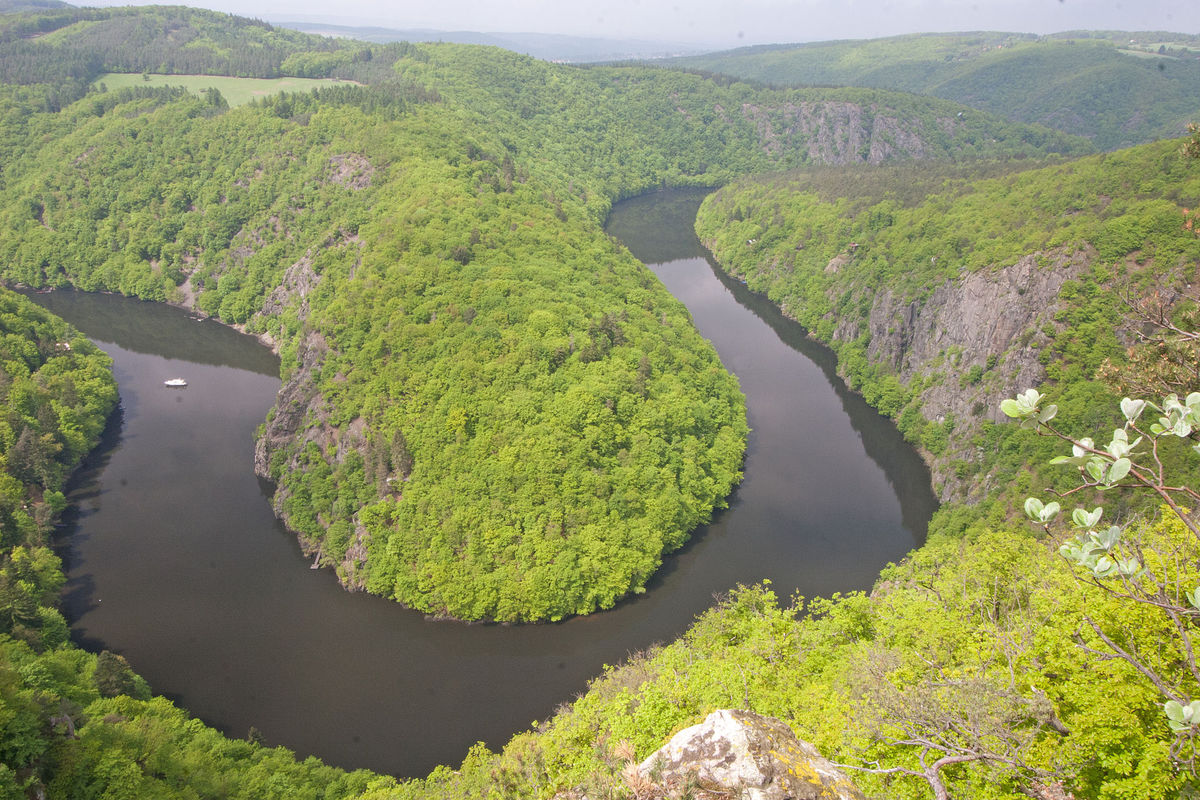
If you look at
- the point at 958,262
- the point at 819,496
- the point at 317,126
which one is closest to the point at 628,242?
the point at 317,126

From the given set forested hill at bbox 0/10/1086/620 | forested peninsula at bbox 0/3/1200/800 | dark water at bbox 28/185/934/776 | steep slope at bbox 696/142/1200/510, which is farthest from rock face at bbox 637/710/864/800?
steep slope at bbox 696/142/1200/510

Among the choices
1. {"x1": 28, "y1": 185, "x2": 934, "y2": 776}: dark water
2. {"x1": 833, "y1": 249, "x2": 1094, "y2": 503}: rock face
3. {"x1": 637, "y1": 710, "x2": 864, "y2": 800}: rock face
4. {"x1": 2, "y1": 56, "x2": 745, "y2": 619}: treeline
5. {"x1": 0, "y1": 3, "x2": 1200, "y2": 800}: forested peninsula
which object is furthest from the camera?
{"x1": 833, "y1": 249, "x2": 1094, "y2": 503}: rock face

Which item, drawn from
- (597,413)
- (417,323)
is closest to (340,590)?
(597,413)

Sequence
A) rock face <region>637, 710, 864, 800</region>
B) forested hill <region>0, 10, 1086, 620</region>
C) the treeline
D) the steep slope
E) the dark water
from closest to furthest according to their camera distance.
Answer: rock face <region>637, 710, 864, 800</region>
the dark water
the treeline
forested hill <region>0, 10, 1086, 620</region>
the steep slope

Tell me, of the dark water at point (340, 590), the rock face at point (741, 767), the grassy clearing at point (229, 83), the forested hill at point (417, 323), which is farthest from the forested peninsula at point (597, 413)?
the grassy clearing at point (229, 83)

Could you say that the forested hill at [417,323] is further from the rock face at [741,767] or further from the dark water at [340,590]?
the rock face at [741,767]

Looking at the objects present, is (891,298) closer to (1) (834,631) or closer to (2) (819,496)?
(2) (819,496)

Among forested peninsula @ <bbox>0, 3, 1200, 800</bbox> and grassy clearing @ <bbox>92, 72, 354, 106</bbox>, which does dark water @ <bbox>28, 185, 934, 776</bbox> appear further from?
grassy clearing @ <bbox>92, 72, 354, 106</bbox>
